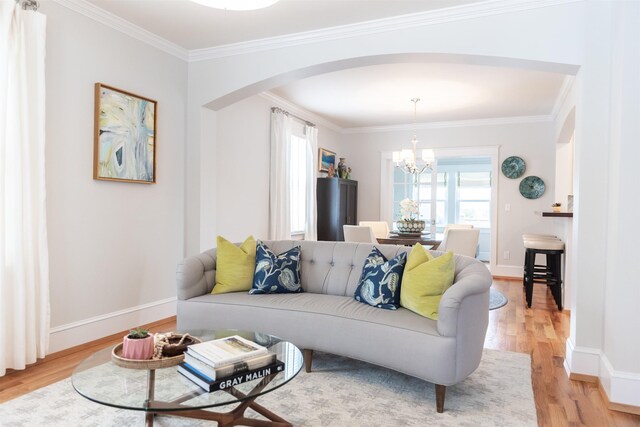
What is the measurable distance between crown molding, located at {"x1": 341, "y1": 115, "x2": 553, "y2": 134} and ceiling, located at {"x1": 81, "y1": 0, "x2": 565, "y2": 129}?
0.45 feet

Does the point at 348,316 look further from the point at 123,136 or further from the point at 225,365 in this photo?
the point at 123,136

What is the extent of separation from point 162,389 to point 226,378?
0.82ft

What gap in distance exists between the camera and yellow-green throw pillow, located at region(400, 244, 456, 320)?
8.59ft

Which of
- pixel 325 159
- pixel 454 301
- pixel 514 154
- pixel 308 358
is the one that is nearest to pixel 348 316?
pixel 308 358

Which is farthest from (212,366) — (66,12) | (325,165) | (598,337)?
(325,165)

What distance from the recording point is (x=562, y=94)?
17.3 ft

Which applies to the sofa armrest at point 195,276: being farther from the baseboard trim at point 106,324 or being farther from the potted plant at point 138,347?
the potted plant at point 138,347

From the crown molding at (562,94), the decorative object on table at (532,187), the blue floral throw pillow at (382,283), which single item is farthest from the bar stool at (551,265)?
the blue floral throw pillow at (382,283)

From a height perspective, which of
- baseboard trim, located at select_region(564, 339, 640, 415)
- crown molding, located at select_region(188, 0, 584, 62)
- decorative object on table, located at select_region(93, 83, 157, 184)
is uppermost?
crown molding, located at select_region(188, 0, 584, 62)

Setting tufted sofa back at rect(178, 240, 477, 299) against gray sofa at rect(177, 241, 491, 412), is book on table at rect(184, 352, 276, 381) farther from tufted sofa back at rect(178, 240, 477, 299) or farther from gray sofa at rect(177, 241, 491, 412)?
tufted sofa back at rect(178, 240, 477, 299)

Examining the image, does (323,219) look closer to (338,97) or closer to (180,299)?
(338,97)

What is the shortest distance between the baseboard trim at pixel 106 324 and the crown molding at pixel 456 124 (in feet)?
16.4

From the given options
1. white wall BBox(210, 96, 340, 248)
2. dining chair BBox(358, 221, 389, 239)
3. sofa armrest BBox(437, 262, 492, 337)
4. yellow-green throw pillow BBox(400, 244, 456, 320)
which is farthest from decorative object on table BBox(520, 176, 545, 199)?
sofa armrest BBox(437, 262, 492, 337)

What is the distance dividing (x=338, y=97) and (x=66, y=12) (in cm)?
334
